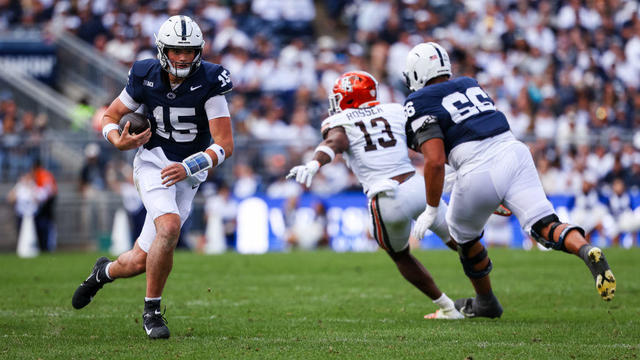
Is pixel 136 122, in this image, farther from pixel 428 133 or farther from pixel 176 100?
pixel 428 133

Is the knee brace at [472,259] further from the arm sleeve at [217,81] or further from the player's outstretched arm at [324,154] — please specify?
the arm sleeve at [217,81]

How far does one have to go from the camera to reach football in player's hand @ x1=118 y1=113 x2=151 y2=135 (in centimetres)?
630

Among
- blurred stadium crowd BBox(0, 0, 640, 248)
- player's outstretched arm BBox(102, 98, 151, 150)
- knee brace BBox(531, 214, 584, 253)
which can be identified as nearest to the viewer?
knee brace BBox(531, 214, 584, 253)

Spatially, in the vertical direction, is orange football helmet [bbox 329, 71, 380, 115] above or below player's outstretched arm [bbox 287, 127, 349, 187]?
above

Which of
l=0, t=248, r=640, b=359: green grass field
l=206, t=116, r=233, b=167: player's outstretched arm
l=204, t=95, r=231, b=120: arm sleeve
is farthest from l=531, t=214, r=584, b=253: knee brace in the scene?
l=204, t=95, r=231, b=120: arm sleeve

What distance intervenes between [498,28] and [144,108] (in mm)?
16488

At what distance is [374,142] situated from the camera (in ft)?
23.3

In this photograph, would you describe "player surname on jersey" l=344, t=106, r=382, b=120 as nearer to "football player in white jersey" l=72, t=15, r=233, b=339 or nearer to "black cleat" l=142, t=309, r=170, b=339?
"football player in white jersey" l=72, t=15, r=233, b=339

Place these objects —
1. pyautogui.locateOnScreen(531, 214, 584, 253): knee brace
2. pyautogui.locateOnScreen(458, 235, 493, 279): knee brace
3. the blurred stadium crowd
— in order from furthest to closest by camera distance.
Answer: the blurred stadium crowd → pyautogui.locateOnScreen(458, 235, 493, 279): knee brace → pyautogui.locateOnScreen(531, 214, 584, 253): knee brace

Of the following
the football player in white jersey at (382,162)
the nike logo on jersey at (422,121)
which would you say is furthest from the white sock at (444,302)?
the nike logo on jersey at (422,121)

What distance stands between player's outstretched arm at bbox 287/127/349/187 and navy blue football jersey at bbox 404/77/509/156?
0.63 metres

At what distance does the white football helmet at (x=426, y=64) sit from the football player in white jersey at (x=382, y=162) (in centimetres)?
40

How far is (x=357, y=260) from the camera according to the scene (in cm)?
1336

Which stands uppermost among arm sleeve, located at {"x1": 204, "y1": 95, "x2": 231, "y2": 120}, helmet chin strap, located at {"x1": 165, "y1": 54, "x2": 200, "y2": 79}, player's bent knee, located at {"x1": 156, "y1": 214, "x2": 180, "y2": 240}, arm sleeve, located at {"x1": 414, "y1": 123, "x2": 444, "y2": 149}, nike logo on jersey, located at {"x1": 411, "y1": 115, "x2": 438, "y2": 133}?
helmet chin strap, located at {"x1": 165, "y1": 54, "x2": 200, "y2": 79}
